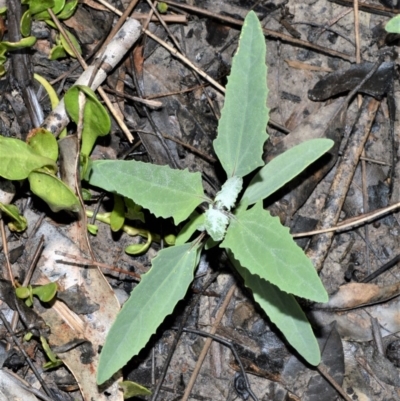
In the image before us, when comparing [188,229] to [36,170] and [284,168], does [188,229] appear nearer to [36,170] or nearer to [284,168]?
[284,168]

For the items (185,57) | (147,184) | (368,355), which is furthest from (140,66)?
(368,355)

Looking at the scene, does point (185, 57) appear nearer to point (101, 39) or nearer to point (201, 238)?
point (101, 39)

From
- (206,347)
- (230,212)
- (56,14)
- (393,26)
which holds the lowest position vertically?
(206,347)

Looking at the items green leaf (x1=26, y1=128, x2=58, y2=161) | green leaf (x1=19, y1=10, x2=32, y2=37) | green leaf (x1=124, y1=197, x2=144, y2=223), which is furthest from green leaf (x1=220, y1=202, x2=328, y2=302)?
green leaf (x1=19, y1=10, x2=32, y2=37)

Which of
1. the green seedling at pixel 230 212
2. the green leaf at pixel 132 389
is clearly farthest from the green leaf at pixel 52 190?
the green leaf at pixel 132 389

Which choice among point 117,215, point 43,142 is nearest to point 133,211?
point 117,215

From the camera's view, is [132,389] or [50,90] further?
[50,90]
